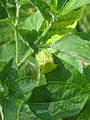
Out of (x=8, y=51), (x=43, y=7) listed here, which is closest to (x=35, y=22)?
(x=8, y=51)

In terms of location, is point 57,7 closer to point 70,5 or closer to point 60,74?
point 70,5

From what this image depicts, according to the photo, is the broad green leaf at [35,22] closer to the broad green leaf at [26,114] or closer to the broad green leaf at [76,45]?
the broad green leaf at [76,45]

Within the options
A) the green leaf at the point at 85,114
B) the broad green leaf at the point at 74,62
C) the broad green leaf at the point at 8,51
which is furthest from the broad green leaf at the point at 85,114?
the broad green leaf at the point at 8,51

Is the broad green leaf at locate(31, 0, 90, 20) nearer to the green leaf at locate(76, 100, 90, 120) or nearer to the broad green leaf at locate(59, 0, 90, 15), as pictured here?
the broad green leaf at locate(59, 0, 90, 15)

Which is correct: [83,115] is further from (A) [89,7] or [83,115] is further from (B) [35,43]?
(A) [89,7]

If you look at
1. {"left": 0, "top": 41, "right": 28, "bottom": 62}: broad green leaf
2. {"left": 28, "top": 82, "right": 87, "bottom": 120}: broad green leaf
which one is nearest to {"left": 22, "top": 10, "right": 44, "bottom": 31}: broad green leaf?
{"left": 0, "top": 41, "right": 28, "bottom": 62}: broad green leaf

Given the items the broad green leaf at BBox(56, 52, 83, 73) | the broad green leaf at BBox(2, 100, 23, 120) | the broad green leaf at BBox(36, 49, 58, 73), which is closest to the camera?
the broad green leaf at BBox(2, 100, 23, 120)
